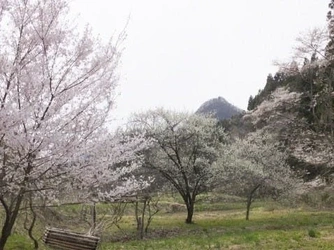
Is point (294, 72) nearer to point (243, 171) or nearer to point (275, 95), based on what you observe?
point (275, 95)

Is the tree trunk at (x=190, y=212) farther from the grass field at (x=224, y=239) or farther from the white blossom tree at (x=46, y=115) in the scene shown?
the white blossom tree at (x=46, y=115)

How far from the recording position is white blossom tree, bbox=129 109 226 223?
2850 centimetres

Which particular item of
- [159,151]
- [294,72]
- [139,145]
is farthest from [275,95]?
[139,145]

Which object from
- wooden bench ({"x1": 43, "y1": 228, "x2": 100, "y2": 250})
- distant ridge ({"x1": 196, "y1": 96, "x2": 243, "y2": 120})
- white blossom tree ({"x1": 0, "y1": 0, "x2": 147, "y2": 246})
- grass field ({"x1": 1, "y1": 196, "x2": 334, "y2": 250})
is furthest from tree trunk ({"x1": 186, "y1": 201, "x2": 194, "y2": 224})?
distant ridge ({"x1": 196, "y1": 96, "x2": 243, "y2": 120})

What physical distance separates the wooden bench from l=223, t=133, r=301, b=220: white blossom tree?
1670cm

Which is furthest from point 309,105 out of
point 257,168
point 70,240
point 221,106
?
point 221,106

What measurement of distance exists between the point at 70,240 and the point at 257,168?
19063 millimetres

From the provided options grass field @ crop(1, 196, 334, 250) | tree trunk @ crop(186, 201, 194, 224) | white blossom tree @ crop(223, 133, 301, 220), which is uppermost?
white blossom tree @ crop(223, 133, 301, 220)

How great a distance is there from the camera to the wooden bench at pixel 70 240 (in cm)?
1152

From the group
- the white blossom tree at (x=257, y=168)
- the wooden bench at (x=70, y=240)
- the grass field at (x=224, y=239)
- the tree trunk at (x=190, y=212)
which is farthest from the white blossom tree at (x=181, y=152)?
the wooden bench at (x=70, y=240)

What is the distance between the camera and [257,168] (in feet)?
94.8

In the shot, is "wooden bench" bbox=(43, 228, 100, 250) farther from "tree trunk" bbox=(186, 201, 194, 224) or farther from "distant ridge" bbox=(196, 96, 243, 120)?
"distant ridge" bbox=(196, 96, 243, 120)

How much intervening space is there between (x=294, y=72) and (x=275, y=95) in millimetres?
2386

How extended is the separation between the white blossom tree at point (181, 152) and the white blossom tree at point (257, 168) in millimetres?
1435
